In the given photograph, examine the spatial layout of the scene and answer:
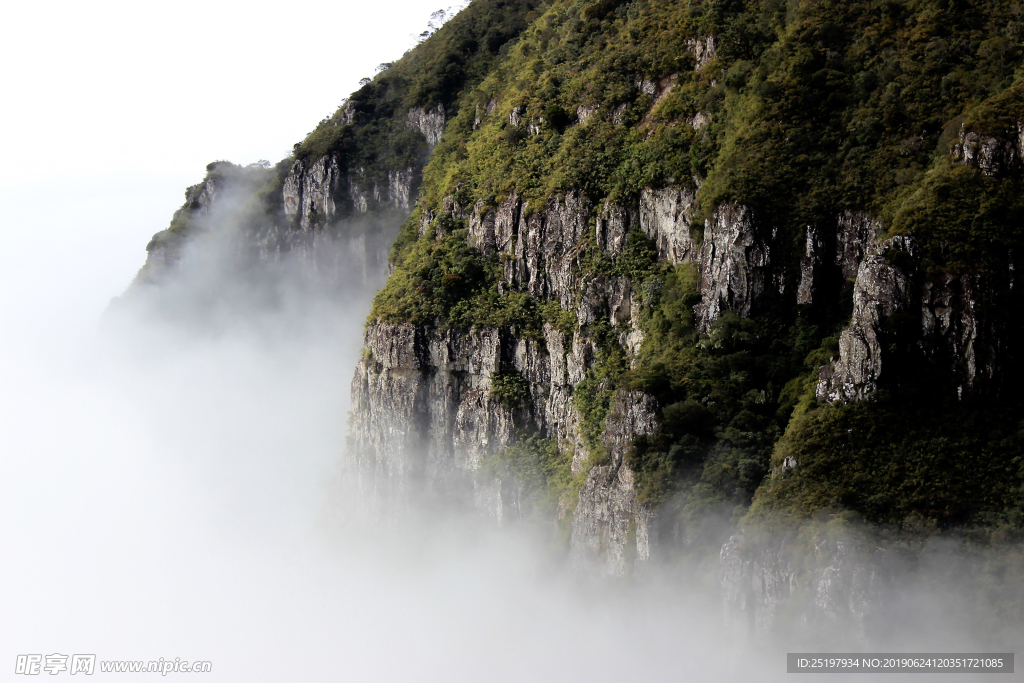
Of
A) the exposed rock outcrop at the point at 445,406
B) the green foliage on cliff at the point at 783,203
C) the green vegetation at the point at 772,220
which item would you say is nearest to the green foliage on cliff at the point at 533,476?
the green vegetation at the point at 772,220

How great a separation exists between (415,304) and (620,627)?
39595 millimetres

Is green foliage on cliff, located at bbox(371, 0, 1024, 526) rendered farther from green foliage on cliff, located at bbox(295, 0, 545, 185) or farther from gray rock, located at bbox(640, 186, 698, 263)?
green foliage on cliff, located at bbox(295, 0, 545, 185)

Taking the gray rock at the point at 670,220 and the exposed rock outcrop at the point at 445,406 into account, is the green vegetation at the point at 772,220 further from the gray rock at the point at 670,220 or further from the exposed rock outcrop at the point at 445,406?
the exposed rock outcrop at the point at 445,406

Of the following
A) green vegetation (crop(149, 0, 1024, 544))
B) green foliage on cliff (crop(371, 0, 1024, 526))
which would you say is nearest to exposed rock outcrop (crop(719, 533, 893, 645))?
green vegetation (crop(149, 0, 1024, 544))

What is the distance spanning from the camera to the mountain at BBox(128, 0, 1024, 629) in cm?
5000

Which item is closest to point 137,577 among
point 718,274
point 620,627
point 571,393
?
point 571,393

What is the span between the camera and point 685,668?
2108 inches

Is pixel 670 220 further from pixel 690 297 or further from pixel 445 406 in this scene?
pixel 445 406

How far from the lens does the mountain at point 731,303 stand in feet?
164

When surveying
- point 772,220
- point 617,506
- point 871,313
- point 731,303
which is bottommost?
→ point 617,506

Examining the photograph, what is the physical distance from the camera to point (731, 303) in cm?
6075

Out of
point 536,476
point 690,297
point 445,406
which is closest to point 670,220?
point 690,297

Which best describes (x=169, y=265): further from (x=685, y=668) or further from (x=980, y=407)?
(x=980, y=407)

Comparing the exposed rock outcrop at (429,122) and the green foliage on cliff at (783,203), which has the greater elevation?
the exposed rock outcrop at (429,122)
